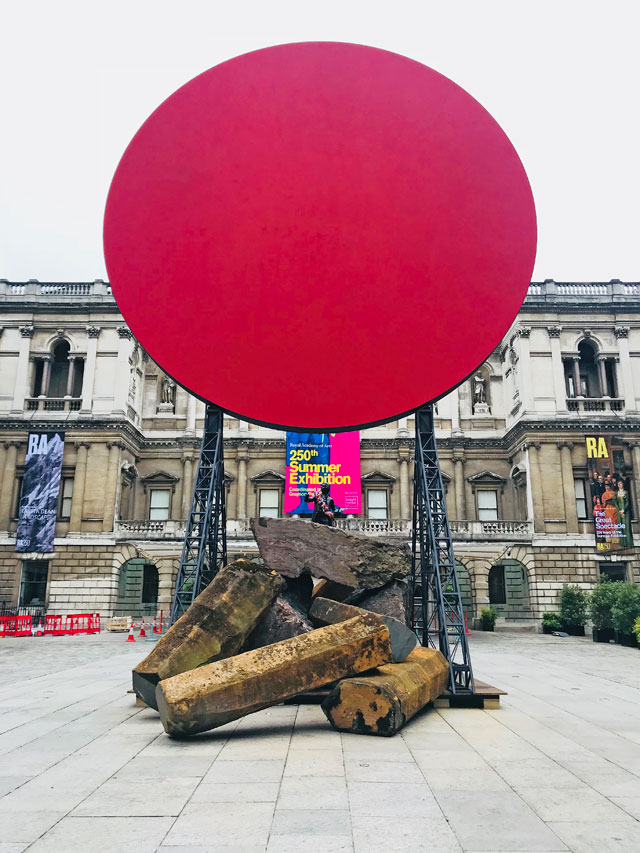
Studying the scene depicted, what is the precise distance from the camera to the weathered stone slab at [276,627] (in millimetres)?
9938

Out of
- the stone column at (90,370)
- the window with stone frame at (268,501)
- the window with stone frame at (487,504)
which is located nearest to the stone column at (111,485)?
the stone column at (90,370)

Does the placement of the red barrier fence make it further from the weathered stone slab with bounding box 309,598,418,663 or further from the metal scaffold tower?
A: the weathered stone slab with bounding box 309,598,418,663

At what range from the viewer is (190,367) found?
8.98 metres

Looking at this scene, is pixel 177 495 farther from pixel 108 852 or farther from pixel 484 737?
pixel 108 852

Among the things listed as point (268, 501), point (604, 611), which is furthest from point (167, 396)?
point (604, 611)

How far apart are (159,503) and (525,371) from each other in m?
24.4

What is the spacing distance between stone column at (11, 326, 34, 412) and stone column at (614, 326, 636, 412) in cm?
3639

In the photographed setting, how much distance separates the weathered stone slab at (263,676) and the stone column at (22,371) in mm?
35313

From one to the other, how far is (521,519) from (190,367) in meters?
33.8

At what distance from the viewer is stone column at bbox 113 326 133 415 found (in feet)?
125

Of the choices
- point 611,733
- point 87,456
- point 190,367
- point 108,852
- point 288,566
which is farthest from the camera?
point 87,456

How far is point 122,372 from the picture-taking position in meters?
38.7

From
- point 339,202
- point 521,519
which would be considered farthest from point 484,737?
point 521,519

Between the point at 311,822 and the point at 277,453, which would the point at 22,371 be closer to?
the point at 277,453
